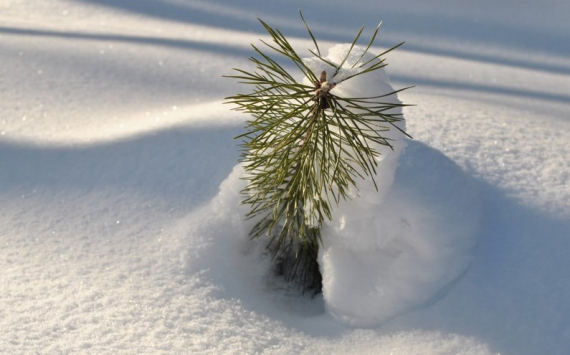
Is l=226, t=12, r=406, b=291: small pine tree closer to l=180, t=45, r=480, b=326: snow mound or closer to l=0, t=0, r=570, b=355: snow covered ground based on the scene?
l=180, t=45, r=480, b=326: snow mound

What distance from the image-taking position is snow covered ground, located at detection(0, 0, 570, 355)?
1.32 meters

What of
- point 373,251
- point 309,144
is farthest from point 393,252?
point 309,144

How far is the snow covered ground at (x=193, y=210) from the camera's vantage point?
4.33 feet

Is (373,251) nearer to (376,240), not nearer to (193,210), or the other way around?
(376,240)

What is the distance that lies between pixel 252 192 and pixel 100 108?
1.06 m

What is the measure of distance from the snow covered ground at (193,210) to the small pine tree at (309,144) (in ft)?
0.60

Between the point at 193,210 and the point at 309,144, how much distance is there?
505 mm

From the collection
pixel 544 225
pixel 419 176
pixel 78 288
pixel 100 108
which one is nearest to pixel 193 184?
pixel 78 288

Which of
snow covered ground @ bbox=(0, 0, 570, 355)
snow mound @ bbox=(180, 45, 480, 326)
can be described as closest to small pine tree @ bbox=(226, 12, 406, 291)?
snow mound @ bbox=(180, 45, 480, 326)

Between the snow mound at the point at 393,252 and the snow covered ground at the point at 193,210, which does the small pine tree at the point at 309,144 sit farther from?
the snow covered ground at the point at 193,210

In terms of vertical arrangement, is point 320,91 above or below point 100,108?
below

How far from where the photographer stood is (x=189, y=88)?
2506mm

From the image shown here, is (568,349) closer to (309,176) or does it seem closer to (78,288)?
(309,176)

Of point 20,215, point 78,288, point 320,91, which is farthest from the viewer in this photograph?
point 20,215
